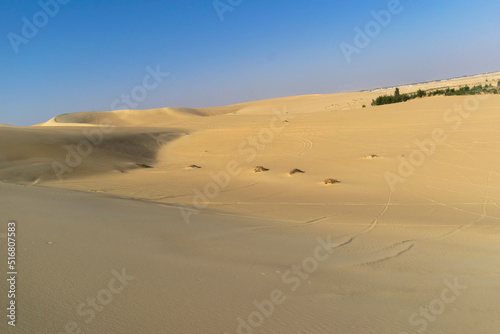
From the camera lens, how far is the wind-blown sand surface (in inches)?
118

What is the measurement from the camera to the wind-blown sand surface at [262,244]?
2.99 metres

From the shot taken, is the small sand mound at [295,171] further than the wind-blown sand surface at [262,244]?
Yes

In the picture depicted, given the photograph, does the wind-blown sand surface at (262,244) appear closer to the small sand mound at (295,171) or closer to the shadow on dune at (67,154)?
the shadow on dune at (67,154)

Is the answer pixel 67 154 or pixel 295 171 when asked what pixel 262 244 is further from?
pixel 67 154

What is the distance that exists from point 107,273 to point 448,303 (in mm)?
3135

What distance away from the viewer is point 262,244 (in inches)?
203

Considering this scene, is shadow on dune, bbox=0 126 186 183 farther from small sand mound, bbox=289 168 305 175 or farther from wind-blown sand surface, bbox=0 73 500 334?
small sand mound, bbox=289 168 305 175

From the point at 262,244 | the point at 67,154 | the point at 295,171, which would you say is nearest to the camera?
the point at 262,244

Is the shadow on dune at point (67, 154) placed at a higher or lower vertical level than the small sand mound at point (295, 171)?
higher

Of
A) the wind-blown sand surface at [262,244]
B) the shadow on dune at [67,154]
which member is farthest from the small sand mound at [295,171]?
the shadow on dune at [67,154]

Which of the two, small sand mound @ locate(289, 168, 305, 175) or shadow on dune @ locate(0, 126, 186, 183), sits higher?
shadow on dune @ locate(0, 126, 186, 183)

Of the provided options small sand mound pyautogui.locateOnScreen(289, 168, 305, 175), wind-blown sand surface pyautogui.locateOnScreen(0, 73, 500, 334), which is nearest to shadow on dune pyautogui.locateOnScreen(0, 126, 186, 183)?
wind-blown sand surface pyautogui.locateOnScreen(0, 73, 500, 334)

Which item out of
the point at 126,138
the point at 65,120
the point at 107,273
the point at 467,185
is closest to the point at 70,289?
the point at 107,273

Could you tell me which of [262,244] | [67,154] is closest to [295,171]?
[262,244]
